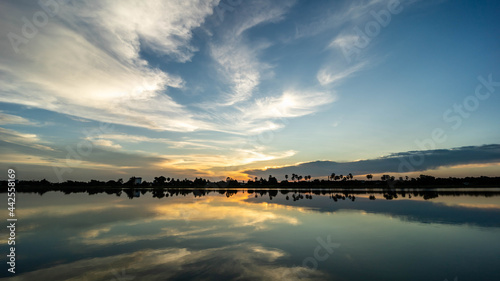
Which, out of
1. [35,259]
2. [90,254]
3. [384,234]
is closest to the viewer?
[35,259]

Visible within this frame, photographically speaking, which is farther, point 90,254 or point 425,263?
point 90,254

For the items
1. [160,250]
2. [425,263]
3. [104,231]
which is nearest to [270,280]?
[160,250]

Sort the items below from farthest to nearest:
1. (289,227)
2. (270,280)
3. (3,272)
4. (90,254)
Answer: (289,227) < (90,254) < (3,272) < (270,280)

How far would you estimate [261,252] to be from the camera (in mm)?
16172

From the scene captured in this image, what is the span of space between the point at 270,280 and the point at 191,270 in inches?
180

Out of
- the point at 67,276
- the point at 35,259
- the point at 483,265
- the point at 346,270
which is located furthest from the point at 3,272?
the point at 483,265

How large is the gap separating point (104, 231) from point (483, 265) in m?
30.9

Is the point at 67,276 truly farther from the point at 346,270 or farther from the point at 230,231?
the point at 346,270

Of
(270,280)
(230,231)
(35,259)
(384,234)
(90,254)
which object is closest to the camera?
(270,280)

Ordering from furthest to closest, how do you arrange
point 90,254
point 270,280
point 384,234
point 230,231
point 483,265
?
point 230,231 < point 384,234 < point 90,254 < point 483,265 < point 270,280

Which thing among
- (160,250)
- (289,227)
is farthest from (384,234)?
(160,250)

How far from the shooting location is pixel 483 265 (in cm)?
1377

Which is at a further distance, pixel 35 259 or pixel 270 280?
pixel 35 259

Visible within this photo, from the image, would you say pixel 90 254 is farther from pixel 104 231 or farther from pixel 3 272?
pixel 104 231
